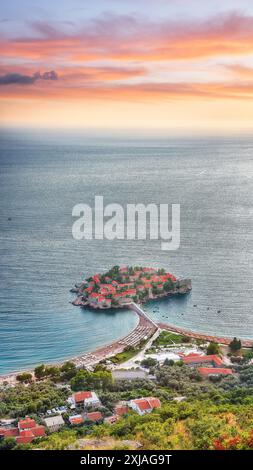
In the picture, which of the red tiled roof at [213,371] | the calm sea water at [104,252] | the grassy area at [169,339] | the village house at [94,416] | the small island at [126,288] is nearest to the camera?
the village house at [94,416]

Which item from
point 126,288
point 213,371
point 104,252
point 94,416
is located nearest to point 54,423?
point 94,416

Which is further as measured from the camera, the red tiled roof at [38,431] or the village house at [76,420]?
the village house at [76,420]

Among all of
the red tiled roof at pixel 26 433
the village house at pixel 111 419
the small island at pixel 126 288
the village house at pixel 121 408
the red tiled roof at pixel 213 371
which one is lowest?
the red tiled roof at pixel 26 433

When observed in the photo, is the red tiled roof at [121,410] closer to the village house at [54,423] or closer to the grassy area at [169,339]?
the village house at [54,423]

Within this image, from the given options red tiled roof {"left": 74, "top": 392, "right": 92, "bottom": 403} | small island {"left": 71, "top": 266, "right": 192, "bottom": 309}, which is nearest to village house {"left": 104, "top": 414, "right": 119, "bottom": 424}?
red tiled roof {"left": 74, "top": 392, "right": 92, "bottom": 403}

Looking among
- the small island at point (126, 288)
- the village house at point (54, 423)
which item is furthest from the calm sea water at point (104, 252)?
the village house at point (54, 423)

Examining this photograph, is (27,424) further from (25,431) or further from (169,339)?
(169,339)
